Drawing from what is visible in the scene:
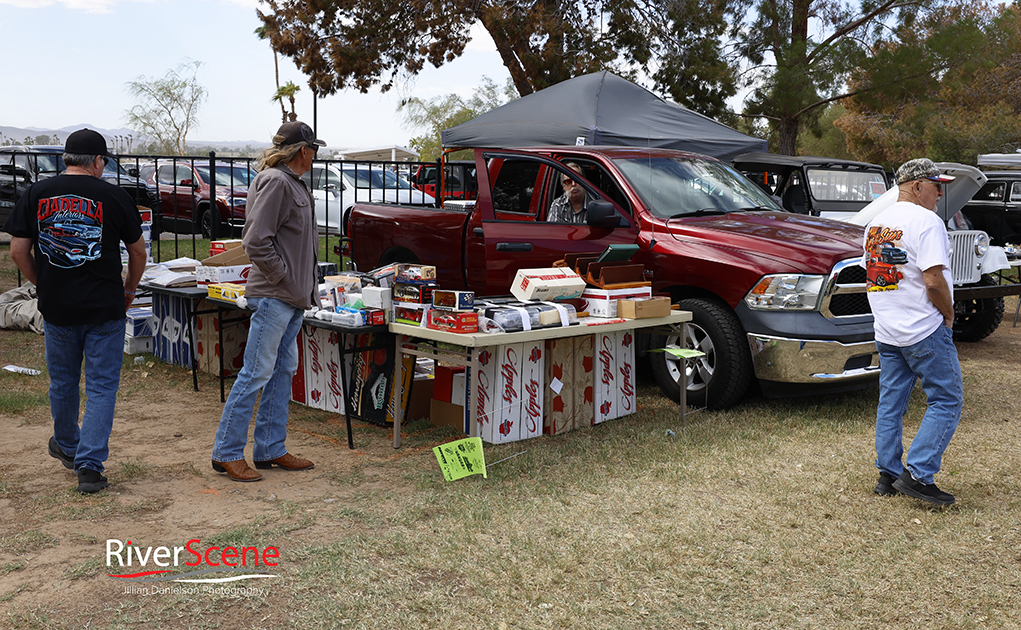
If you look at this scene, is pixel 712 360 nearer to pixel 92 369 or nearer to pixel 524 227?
pixel 524 227

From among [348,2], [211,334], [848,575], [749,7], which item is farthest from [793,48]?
[848,575]

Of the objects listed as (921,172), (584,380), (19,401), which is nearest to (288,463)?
(584,380)

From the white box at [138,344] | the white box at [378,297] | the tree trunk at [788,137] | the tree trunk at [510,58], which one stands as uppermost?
the tree trunk at [510,58]

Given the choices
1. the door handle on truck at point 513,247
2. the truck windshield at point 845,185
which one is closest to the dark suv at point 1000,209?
the truck windshield at point 845,185

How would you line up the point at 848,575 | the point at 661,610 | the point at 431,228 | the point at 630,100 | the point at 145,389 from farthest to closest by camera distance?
the point at 630,100, the point at 431,228, the point at 145,389, the point at 848,575, the point at 661,610

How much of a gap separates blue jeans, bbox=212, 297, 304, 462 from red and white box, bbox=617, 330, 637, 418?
93.1 inches

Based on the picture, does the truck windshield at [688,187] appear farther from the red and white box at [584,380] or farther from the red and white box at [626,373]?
the red and white box at [584,380]

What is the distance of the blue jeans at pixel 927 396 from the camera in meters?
4.44

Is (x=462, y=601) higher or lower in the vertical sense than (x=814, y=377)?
lower

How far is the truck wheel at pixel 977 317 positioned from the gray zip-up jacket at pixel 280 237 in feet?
24.9

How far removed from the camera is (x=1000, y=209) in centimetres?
1512

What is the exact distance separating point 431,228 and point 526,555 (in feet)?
14.1

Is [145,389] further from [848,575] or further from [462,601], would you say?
[848,575]

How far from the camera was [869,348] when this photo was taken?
6.03m
